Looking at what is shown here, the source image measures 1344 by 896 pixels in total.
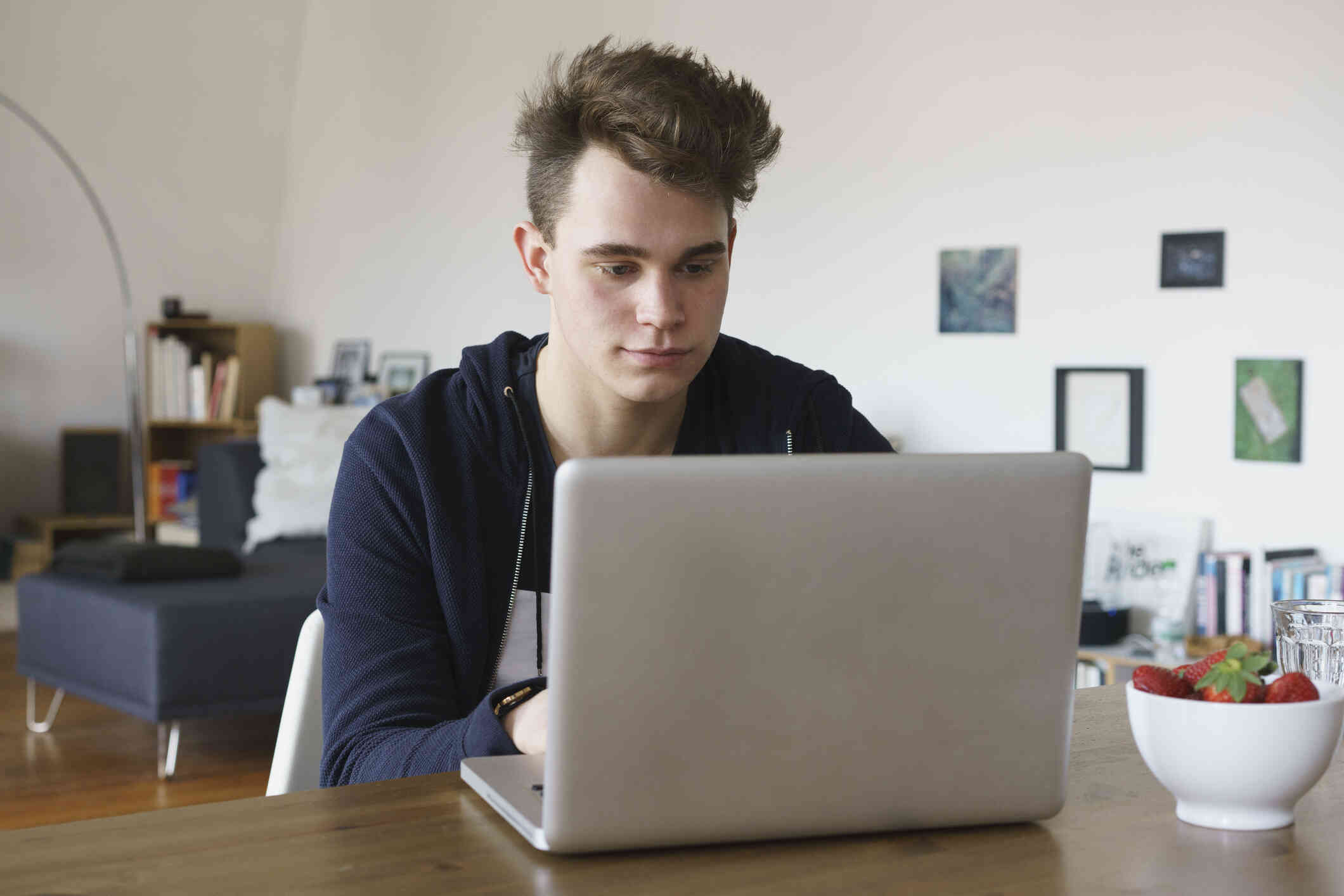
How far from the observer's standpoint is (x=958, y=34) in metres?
3.74

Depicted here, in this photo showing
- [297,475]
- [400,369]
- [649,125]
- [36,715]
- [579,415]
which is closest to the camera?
[649,125]

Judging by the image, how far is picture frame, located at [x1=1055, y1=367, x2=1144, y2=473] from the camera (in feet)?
11.4

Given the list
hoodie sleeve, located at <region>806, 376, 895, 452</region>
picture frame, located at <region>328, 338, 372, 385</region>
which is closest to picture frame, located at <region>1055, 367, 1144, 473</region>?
hoodie sleeve, located at <region>806, 376, 895, 452</region>

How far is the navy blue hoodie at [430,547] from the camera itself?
1.24m

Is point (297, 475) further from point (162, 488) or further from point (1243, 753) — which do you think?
point (1243, 753)

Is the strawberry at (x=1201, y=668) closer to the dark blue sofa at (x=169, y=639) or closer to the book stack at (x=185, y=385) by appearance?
the dark blue sofa at (x=169, y=639)

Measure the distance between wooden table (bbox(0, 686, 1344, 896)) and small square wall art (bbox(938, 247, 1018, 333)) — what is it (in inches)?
111

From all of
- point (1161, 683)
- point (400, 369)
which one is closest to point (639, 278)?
point (1161, 683)

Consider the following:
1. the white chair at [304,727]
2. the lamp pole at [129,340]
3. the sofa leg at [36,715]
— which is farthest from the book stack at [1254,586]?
the lamp pole at [129,340]

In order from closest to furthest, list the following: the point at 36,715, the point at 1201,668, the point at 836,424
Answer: the point at 1201,668
the point at 836,424
the point at 36,715

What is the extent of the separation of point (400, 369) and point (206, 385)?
1032 millimetres

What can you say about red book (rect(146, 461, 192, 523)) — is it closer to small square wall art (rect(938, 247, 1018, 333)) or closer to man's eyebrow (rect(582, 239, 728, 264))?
small square wall art (rect(938, 247, 1018, 333))

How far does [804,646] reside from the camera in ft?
2.73

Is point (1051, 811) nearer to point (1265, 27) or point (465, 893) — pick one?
point (465, 893)
